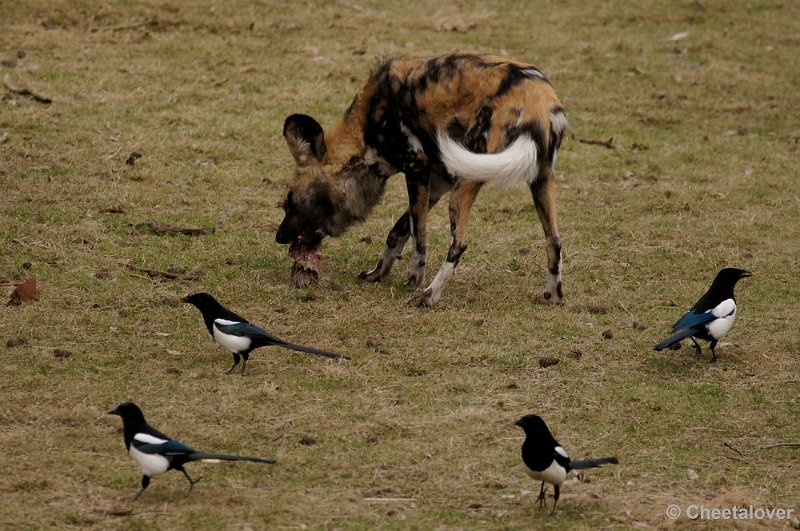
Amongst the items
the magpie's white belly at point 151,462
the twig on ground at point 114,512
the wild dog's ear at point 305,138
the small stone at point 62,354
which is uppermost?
the wild dog's ear at point 305,138

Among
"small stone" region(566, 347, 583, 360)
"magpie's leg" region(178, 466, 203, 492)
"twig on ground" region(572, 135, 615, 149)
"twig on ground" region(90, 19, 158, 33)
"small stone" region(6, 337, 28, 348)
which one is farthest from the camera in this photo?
"twig on ground" region(90, 19, 158, 33)

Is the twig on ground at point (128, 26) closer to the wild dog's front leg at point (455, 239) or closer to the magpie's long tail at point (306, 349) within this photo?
the wild dog's front leg at point (455, 239)

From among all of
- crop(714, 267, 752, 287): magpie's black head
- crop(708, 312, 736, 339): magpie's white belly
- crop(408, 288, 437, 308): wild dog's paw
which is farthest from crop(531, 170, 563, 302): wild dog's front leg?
crop(708, 312, 736, 339): magpie's white belly

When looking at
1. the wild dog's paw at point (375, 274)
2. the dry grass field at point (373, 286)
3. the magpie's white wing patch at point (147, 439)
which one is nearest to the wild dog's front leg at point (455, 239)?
the dry grass field at point (373, 286)

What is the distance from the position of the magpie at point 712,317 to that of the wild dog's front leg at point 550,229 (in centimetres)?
141

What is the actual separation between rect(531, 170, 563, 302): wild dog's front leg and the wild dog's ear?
5.65 ft

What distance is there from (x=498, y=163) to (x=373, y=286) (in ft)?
5.53

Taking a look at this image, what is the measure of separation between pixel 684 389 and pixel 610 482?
1.47 metres

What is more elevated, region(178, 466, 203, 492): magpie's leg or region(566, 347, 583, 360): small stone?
region(178, 466, 203, 492): magpie's leg

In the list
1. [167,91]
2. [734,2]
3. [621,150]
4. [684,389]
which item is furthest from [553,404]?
[734,2]

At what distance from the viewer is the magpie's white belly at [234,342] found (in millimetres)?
7008

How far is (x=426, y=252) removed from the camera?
930 centimetres

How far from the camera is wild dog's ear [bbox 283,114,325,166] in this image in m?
9.02

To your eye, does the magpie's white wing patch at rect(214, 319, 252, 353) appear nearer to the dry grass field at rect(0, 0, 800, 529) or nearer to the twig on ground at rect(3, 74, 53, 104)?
the dry grass field at rect(0, 0, 800, 529)
